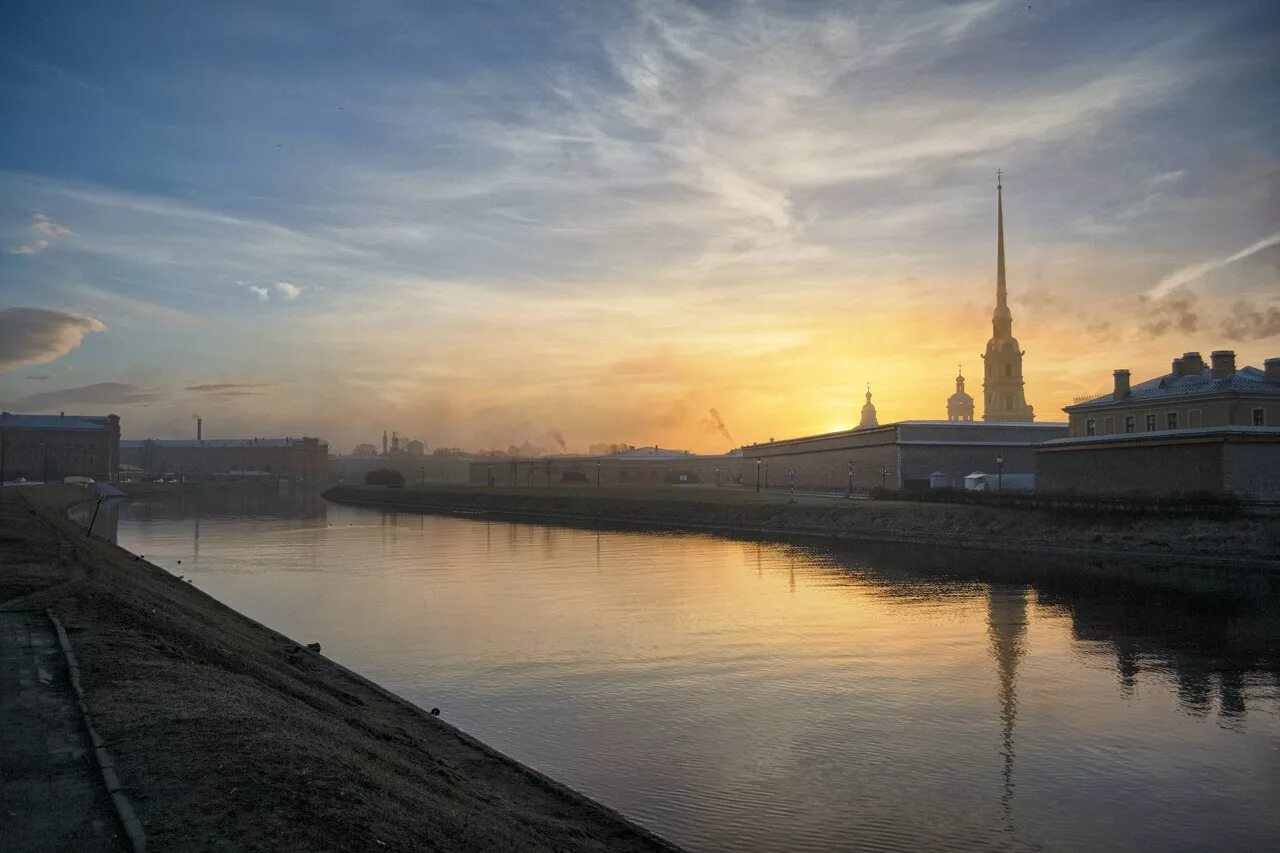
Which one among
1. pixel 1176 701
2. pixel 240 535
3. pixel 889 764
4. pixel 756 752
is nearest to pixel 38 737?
pixel 756 752

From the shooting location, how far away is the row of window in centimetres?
5628

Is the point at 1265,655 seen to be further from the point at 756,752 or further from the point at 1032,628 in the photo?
the point at 756,752

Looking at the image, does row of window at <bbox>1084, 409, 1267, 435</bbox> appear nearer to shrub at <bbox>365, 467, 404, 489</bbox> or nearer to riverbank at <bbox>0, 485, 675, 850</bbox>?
riverbank at <bbox>0, 485, 675, 850</bbox>

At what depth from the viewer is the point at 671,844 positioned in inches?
452

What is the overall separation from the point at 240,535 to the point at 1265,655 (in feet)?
203

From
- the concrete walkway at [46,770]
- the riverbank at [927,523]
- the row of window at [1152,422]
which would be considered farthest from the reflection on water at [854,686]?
the row of window at [1152,422]

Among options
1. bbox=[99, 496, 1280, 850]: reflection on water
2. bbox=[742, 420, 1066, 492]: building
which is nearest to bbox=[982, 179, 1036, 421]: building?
bbox=[742, 420, 1066, 492]: building

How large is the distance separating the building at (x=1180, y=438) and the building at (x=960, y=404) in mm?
69847

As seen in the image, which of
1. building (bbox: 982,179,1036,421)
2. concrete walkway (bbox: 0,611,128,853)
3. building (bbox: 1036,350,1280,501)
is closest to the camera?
concrete walkway (bbox: 0,611,128,853)

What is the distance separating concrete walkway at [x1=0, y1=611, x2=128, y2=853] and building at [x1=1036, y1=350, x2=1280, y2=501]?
49.8 metres

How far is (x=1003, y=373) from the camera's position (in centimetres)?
10981

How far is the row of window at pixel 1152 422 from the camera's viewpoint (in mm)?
56281

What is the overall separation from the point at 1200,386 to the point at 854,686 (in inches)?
1951

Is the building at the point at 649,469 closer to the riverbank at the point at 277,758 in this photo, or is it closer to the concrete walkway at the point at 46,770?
the riverbank at the point at 277,758
